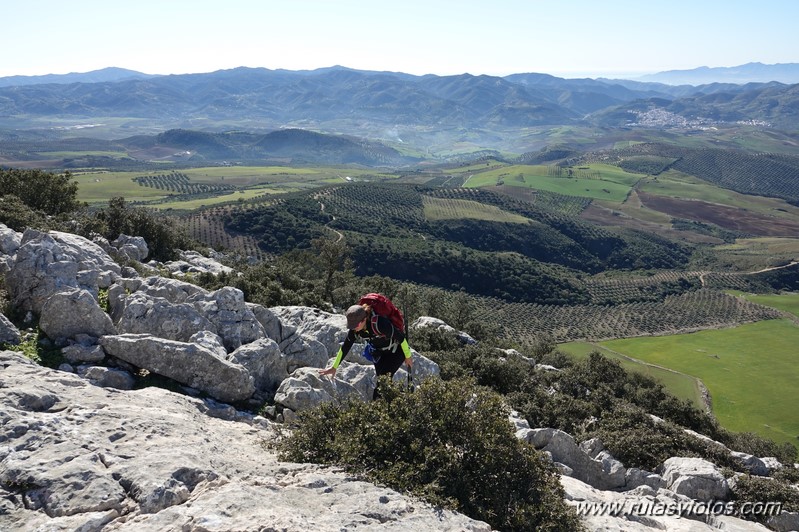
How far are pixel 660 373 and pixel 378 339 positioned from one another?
249 feet

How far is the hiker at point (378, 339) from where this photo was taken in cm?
1172

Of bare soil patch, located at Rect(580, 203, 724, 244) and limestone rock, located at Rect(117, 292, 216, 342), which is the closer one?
limestone rock, located at Rect(117, 292, 216, 342)

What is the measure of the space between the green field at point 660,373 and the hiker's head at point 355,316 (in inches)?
2228

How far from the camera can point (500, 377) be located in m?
25.2

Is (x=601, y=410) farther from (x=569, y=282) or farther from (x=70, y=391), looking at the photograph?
(x=569, y=282)

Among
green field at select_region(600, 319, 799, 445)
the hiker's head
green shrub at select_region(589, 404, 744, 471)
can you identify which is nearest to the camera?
the hiker's head

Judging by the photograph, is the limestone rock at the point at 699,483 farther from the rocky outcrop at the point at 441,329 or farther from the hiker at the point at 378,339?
the rocky outcrop at the point at 441,329

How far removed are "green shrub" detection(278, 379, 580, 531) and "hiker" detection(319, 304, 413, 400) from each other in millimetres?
1327

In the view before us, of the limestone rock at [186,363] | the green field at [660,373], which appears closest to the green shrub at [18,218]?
the limestone rock at [186,363]

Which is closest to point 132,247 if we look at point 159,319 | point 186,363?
point 159,319

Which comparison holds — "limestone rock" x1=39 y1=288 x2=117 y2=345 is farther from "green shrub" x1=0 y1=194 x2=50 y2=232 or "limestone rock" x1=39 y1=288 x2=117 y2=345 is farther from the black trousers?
"green shrub" x1=0 y1=194 x2=50 y2=232

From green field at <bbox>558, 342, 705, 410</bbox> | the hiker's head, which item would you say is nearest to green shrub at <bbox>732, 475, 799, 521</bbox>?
the hiker's head

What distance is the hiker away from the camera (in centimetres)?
1172

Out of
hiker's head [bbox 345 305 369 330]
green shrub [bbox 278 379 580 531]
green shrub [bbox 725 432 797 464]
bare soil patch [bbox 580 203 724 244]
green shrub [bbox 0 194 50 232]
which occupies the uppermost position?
green shrub [bbox 0 194 50 232]
